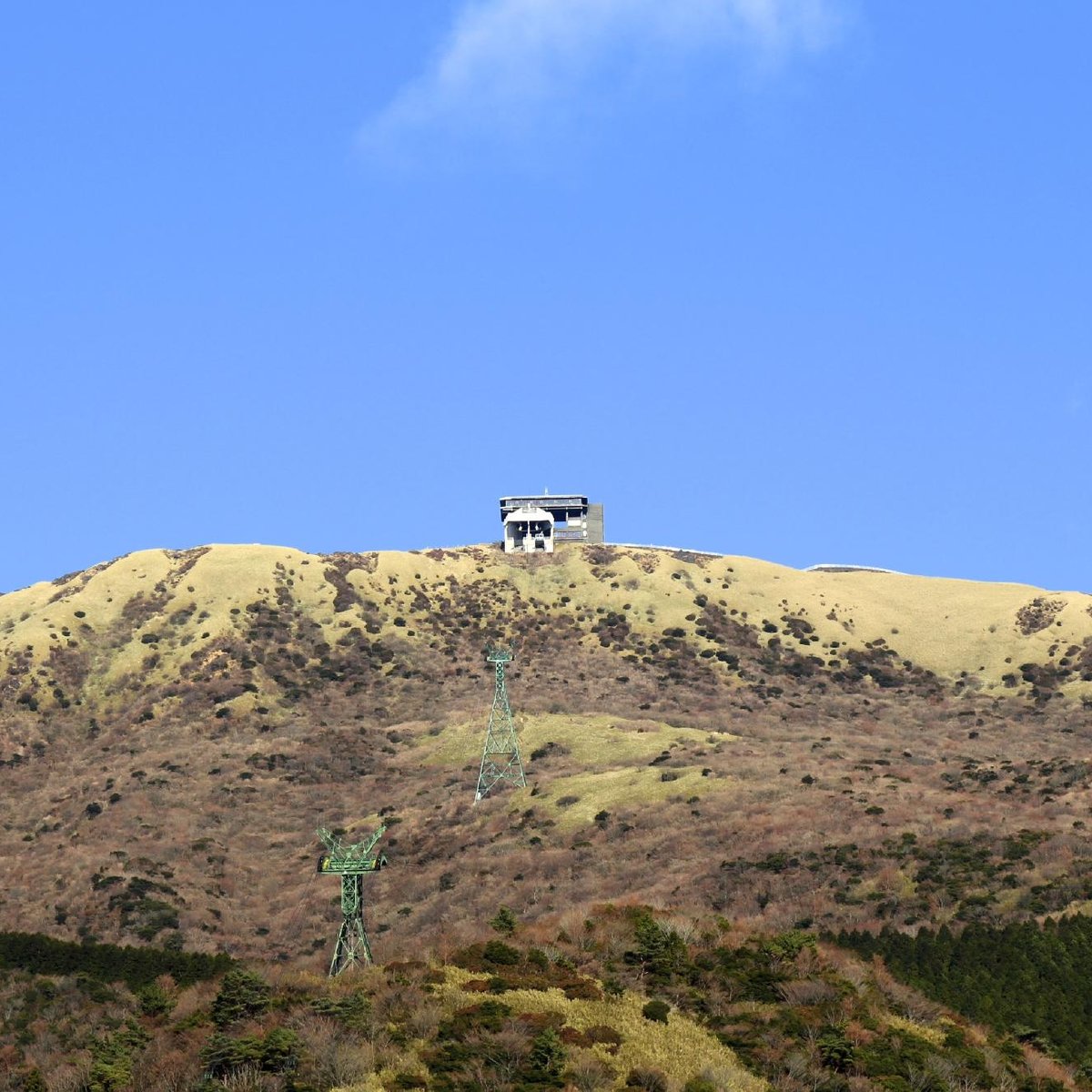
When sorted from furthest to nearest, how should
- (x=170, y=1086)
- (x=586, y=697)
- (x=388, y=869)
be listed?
1. (x=586, y=697)
2. (x=388, y=869)
3. (x=170, y=1086)

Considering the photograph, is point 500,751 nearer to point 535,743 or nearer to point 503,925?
point 535,743

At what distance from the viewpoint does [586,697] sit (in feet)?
438

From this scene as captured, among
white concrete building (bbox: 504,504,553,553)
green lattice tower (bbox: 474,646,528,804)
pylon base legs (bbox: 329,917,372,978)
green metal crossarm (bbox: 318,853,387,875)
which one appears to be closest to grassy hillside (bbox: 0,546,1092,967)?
green lattice tower (bbox: 474,646,528,804)

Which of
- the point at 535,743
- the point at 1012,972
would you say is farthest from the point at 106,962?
the point at 535,743

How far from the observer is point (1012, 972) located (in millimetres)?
57000

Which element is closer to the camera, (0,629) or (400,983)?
(400,983)

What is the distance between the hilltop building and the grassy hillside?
4.95 meters

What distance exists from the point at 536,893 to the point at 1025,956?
29820mm

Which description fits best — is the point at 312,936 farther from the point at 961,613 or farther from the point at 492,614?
the point at 961,613

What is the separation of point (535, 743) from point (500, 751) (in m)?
7.16

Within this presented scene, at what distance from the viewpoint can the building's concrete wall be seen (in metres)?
185

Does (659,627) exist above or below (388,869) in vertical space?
above

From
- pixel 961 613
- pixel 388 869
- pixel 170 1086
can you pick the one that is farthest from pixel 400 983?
pixel 961 613

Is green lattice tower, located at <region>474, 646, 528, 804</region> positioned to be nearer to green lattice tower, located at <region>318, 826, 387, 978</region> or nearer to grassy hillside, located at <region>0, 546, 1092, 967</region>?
grassy hillside, located at <region>0, 546, 1092, 967</region>
